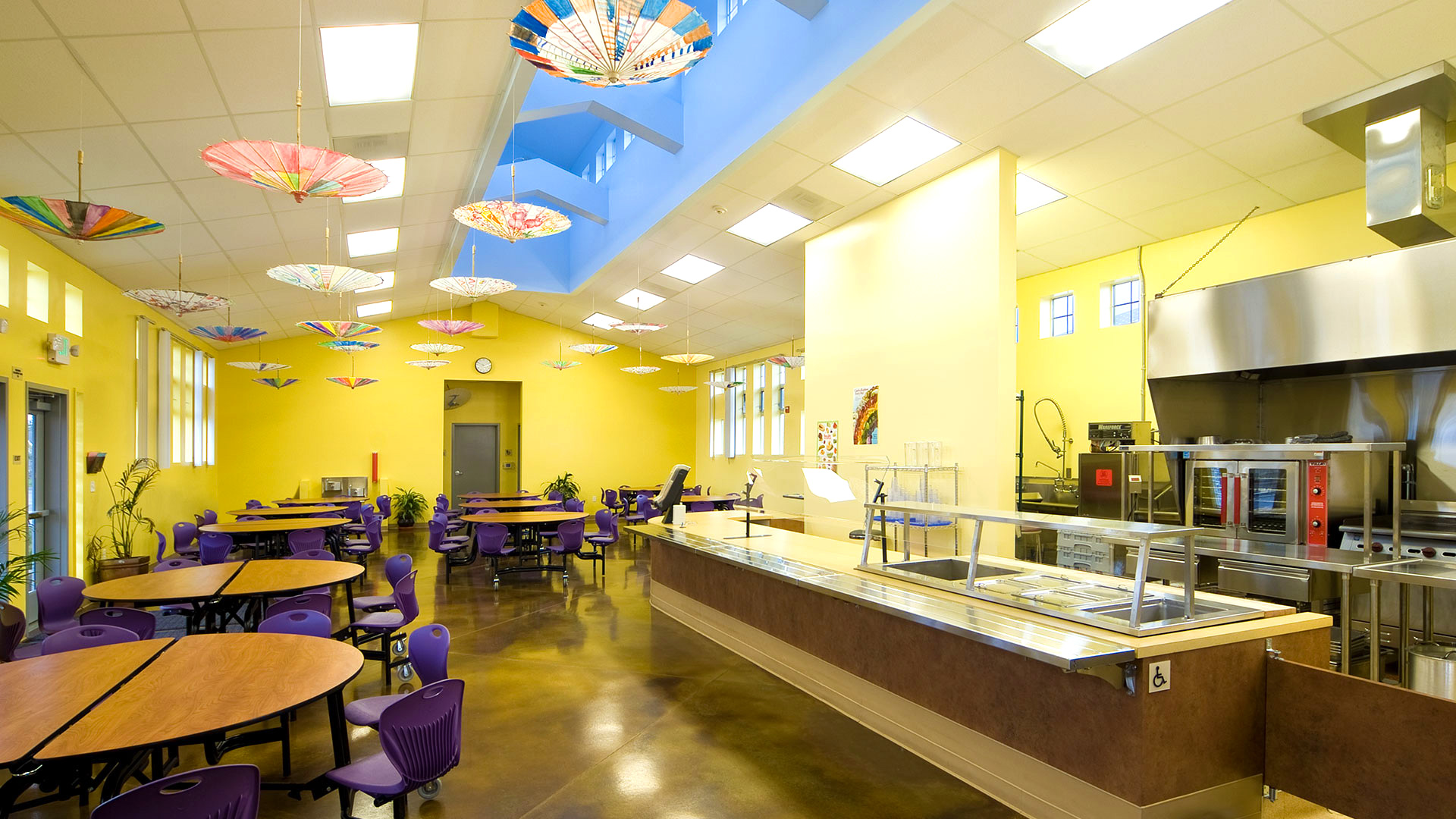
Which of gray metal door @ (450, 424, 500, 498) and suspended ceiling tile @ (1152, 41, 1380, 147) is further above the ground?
suspended ceiling tile @ (1152, 41, 1380, 147)

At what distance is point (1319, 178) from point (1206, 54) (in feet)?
6.77

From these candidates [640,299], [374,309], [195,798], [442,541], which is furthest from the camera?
[374,309]

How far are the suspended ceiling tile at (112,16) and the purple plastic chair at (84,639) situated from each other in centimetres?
307

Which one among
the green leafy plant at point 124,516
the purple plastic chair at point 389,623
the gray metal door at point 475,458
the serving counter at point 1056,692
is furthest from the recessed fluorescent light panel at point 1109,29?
the gray metal door at point 475,458

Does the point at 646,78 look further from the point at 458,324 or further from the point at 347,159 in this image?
the point at 458,324

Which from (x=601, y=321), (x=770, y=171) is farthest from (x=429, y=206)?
(x=601, y=321)

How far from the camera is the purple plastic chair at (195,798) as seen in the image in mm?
1781

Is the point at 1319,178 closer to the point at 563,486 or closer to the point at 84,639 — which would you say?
the point at 84,639

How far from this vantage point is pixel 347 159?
11.6 ft

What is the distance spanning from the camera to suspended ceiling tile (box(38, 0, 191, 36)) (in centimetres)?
368

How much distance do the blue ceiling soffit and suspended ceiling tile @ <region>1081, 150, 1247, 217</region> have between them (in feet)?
8.68

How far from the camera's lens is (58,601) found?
4379mm

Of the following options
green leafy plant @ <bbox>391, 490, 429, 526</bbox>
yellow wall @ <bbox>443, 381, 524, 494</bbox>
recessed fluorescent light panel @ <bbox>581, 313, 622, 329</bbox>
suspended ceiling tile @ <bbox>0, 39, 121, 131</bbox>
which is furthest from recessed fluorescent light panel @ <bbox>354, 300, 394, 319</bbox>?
suspended ceiling tile @ <bbox>0, 39, 121, 131</bbox>

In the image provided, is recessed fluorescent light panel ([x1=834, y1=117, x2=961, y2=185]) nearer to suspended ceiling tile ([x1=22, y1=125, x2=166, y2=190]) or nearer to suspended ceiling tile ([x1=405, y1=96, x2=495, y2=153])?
suspended ceiling tile ([x1=405, y1=96, x2=495, y2=153])
